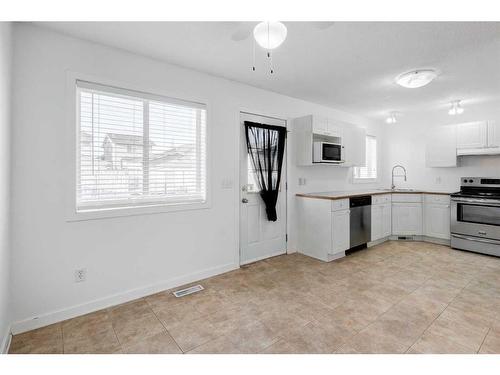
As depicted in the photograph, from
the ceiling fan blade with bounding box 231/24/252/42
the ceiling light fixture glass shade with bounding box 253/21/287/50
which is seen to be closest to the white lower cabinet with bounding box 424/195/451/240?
the ceiling light fixture glass shade with bounding box 253/21/287/50

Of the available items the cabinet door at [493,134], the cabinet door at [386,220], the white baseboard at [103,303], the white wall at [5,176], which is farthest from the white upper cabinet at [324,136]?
the white wall at [5,176]

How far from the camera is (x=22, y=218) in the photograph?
6.55ft

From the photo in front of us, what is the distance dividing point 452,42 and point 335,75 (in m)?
1.12

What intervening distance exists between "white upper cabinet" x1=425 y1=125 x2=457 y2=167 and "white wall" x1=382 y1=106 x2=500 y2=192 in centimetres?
15

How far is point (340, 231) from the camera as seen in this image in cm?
367

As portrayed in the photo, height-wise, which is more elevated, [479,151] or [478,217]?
[479,151]

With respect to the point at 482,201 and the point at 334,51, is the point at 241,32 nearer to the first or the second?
the point at 334,51

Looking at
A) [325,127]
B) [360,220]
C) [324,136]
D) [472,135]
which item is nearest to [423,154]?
[472,135]

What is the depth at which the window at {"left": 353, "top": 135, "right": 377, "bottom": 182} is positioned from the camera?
5.33m

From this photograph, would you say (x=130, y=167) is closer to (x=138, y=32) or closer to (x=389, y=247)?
(x=138, y=32)

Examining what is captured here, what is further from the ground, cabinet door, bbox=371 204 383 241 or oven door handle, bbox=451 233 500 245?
cabinet door, bbox=371 204 383 241

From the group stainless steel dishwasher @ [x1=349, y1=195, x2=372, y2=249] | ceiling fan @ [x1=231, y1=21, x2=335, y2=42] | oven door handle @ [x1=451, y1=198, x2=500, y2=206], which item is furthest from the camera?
stainless steel dishwasher @ [x1=349, y1=195, x2=372, y2=249]

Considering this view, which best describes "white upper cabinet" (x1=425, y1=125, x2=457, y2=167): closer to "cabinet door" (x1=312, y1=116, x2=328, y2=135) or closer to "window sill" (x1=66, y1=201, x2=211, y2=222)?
"cabinet door" (x1=312, y1=116, x2=328, y2=135)

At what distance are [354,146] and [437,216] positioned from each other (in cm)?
196
